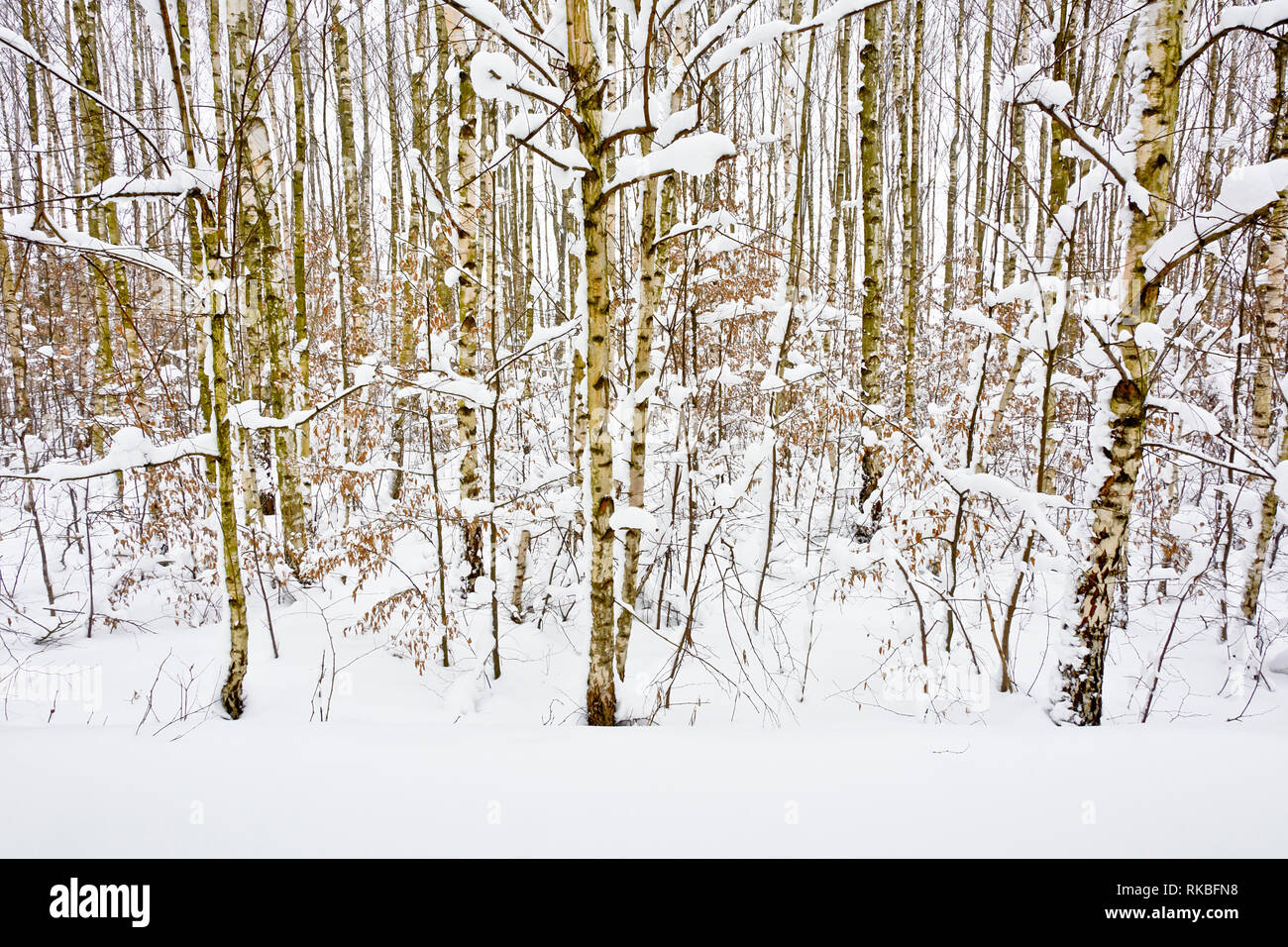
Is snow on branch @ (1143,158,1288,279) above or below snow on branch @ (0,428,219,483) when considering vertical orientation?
above

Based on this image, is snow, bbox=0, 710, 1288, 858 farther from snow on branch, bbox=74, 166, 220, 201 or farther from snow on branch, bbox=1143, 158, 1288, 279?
snow on branch, bbox=74, 166, 220, 201

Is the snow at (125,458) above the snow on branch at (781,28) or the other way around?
the other way around

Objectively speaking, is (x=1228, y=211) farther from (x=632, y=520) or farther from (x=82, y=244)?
(x=82, y=244)

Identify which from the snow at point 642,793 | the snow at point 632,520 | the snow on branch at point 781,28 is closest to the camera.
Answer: the snow at point 642,793

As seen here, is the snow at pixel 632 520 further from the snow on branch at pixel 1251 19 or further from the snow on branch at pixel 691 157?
the snow on branch at pixel 1251 19

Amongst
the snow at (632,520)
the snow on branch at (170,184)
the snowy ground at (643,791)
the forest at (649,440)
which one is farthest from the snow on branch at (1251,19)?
the snow on branch at (170,184)

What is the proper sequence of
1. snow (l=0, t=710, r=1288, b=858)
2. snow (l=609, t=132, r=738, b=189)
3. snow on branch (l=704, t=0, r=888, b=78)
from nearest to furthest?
1. snow (l=0, t=710, r=1288, b=858)
2. snow (l=609, t=132, r=738, b=189)
3. snow on branch (l=704, t=0, r=888, b=78)

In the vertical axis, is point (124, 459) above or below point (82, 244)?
below

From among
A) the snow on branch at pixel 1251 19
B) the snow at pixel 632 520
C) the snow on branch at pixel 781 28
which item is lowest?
the snow at pixel 632 520

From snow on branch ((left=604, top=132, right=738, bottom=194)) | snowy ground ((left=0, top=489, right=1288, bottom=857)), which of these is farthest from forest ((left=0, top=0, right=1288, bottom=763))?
snowy ground ((left=0, top=489, right=1288, bottom=857))

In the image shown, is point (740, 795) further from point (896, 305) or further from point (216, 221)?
point (896, 305)

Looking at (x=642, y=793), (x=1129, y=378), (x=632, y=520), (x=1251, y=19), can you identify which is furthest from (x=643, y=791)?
(x=1251, y=19)

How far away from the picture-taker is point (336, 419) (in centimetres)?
692
